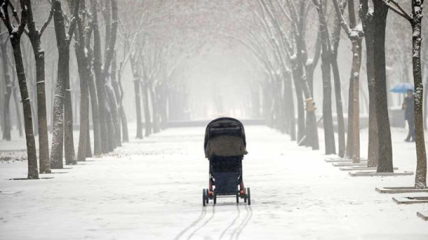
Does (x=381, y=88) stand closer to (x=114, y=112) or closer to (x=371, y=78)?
(x=371, y=78)

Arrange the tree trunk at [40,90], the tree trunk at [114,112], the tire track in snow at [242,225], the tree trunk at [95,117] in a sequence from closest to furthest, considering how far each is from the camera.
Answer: the tire track in snow at [242,225], the tree trunk at [40,90], the tree trunk at [95,117], the tree trunk at [114,112]

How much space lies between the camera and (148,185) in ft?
69.2

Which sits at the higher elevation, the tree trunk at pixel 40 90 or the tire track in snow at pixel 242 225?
the tree trunk at pixel 40 90

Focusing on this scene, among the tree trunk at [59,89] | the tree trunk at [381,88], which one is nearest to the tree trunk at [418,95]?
the tree trunk at [381,88]

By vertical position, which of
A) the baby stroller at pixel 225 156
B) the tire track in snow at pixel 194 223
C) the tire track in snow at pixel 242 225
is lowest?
the tire track in snow at pixel 242 225

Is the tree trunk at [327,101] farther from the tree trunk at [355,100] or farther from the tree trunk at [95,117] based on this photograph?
the tree trunk at [95,117]

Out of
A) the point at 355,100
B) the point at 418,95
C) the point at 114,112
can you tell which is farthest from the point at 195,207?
the point at 114,112

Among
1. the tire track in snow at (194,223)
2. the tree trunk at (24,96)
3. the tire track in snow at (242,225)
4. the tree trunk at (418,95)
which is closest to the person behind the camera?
the tire track in snow at (242,225)

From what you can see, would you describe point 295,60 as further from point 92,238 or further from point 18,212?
point 92,238

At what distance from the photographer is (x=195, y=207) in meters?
15.8

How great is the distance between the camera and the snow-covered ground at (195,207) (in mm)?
12430

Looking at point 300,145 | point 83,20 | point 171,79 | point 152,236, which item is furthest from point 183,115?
point 152,236

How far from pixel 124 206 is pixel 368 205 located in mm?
4317

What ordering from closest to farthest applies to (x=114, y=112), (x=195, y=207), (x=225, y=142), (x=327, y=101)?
(x=225, y=142) → (x=195, y=207) → (x=327, y=101) → (x=114, y=112)
